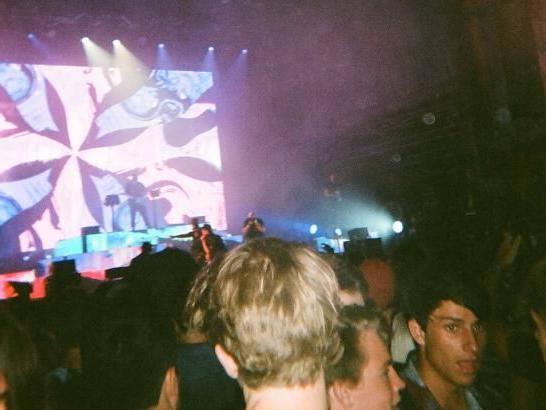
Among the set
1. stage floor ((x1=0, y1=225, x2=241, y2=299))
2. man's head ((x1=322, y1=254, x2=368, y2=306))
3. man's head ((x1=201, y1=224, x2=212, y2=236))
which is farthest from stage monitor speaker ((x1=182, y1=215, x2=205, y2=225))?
man's head ((x1=322, y1=254, x2=368, y2=306))

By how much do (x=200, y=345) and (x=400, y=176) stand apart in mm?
8726

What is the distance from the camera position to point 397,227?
997 cm

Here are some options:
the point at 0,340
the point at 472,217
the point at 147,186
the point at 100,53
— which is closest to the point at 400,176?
the point at 472,217

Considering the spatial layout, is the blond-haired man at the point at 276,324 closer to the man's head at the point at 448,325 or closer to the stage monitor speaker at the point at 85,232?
the man's head at the point at 448,325

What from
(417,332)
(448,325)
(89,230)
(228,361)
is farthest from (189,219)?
(228,361)

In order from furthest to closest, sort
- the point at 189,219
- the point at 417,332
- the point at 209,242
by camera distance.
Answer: the point at 189,219 < the point at 209,242 < the point at 417,332

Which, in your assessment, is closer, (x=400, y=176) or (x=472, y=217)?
(x=472, y=217)

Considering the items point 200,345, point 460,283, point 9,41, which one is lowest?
point 200,345

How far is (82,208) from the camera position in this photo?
10031 millimetres

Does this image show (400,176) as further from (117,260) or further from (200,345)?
(200,345)

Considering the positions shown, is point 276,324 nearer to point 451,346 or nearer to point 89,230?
point 451,346

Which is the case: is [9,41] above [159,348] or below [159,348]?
above

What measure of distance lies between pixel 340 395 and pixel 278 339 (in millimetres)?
612

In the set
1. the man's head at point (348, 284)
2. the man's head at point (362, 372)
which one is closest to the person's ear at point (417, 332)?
the man's head at point (348, 284)
